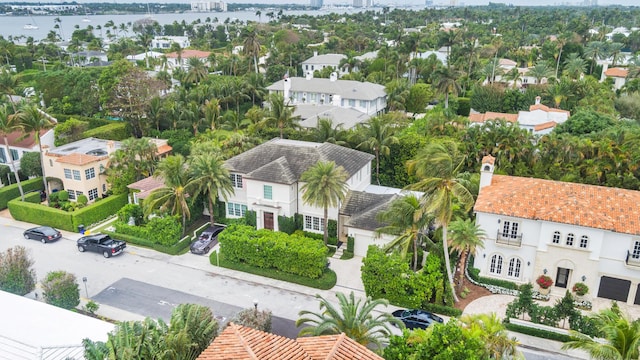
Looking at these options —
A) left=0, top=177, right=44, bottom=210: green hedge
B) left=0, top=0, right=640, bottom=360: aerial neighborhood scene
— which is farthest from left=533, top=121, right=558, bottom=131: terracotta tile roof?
left=0, top=177, right=44, bottom=210: green hedge

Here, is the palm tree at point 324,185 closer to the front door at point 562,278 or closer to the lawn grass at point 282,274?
the lawn grass at point 282,274

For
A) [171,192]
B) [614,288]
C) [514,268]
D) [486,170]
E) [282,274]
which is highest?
[486,170]

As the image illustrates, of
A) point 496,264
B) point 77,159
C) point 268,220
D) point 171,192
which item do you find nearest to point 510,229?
point 496,264

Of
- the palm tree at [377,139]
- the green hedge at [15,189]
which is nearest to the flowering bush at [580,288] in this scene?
the palm tree at [377,139]

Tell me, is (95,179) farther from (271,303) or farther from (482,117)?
(482,117)

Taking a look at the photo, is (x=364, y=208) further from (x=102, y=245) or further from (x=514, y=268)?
(x=102, y=245)
